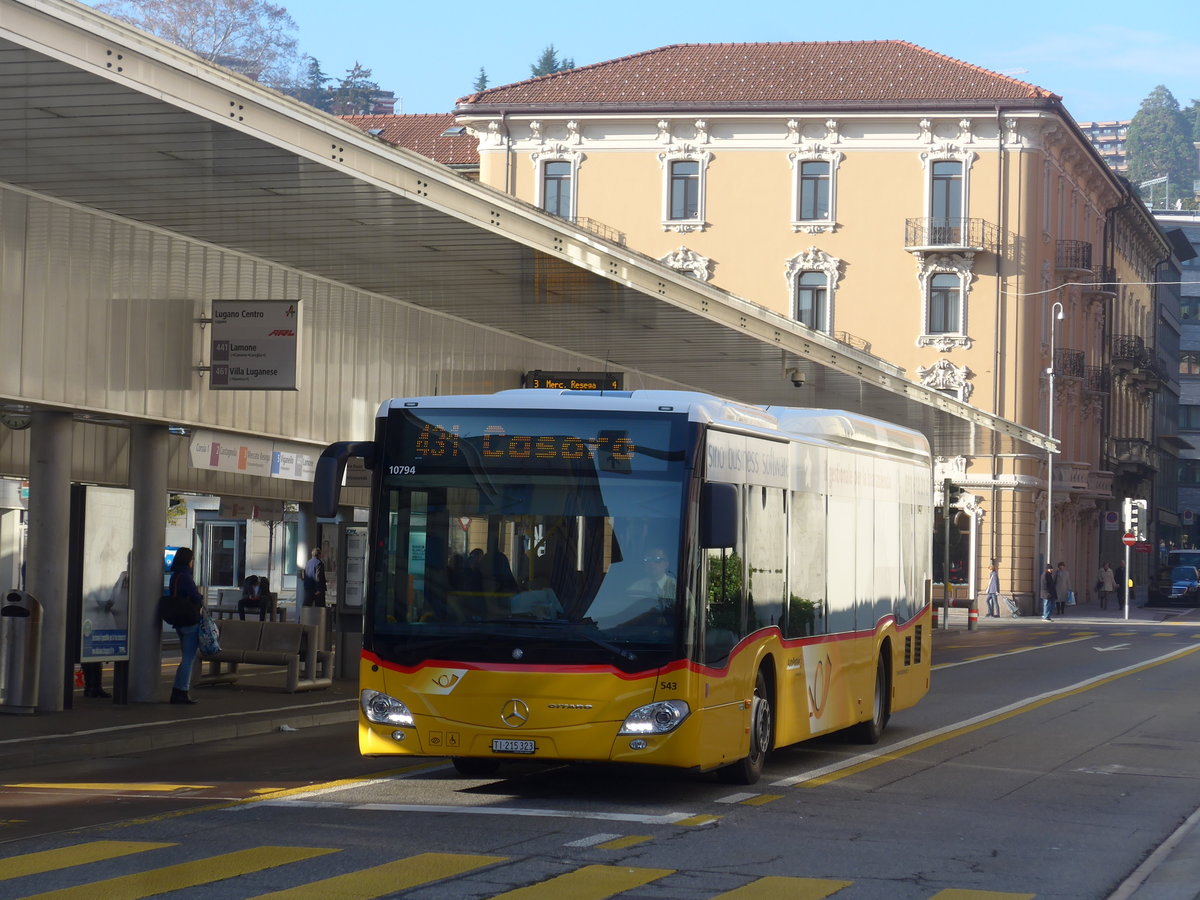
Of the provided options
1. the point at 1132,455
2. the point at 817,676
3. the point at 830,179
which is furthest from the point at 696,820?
the point at 1132,455

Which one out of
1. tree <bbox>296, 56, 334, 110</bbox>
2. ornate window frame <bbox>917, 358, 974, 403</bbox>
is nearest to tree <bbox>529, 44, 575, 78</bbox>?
tree <bbox>296, 56, 334, 110</bbox>

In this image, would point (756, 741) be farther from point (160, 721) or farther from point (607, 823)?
point (160, 721)

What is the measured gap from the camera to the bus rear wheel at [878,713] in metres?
16.6

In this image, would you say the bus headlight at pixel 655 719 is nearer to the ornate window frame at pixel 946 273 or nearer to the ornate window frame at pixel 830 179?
the ornate window frame at pixel 946 273

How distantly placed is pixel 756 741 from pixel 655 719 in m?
1.76

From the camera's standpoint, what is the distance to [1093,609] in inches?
2707

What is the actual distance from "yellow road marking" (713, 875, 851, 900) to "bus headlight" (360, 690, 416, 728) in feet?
11.1

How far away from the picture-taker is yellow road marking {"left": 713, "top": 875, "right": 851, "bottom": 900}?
868 centimetres

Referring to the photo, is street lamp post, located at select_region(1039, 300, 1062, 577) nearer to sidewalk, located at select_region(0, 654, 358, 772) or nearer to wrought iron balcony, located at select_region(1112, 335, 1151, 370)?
Answer: wrought iron balcony, located at select_region(1112, 335, 1151, 370)

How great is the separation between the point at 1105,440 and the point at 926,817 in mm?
67047

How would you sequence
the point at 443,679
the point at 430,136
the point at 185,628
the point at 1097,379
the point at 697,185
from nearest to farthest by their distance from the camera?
1. the point at 443,679
2. the point at 185,628
3. the point at 697,185
4. the point at 1097,379
5. the point at 430,136

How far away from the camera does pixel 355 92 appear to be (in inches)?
5714

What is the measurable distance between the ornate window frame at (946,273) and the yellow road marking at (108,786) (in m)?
50.8

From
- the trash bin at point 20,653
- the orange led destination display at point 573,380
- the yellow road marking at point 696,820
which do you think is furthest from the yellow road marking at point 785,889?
the orange led destination display at point 573,380
